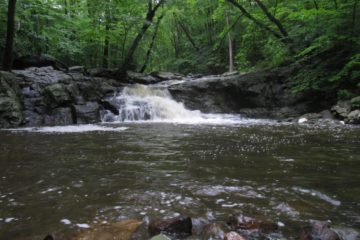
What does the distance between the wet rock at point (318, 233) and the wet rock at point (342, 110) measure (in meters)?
11.1

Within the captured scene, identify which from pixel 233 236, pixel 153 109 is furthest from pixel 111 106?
pixel 233 236

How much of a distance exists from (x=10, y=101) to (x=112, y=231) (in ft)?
35.0

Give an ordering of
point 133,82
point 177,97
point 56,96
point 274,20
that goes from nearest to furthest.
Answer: point 56,96 → point 274,20 → point 177,97 → point 133,82

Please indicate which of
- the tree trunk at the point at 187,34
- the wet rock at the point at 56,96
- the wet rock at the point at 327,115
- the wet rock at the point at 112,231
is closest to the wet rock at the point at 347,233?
the wet rock at the point at 112,231

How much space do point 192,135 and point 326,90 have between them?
9.09 m

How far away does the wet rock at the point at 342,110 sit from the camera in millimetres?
12820

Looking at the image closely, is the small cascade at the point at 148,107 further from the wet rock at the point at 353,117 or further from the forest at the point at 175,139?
the wet rock at the point at 353,117

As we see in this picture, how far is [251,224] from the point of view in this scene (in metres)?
3.04

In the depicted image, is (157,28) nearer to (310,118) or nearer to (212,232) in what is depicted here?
(310,118)

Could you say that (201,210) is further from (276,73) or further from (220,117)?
(276,73)

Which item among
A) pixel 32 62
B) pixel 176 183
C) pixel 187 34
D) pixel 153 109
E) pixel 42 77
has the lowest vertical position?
pixel 176 183

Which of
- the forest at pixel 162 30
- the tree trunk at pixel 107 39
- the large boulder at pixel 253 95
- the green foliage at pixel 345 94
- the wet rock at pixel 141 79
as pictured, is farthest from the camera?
the wet rock at pixel 141 79

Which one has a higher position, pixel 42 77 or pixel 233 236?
pixel 42 77

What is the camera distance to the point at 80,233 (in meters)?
3.00
